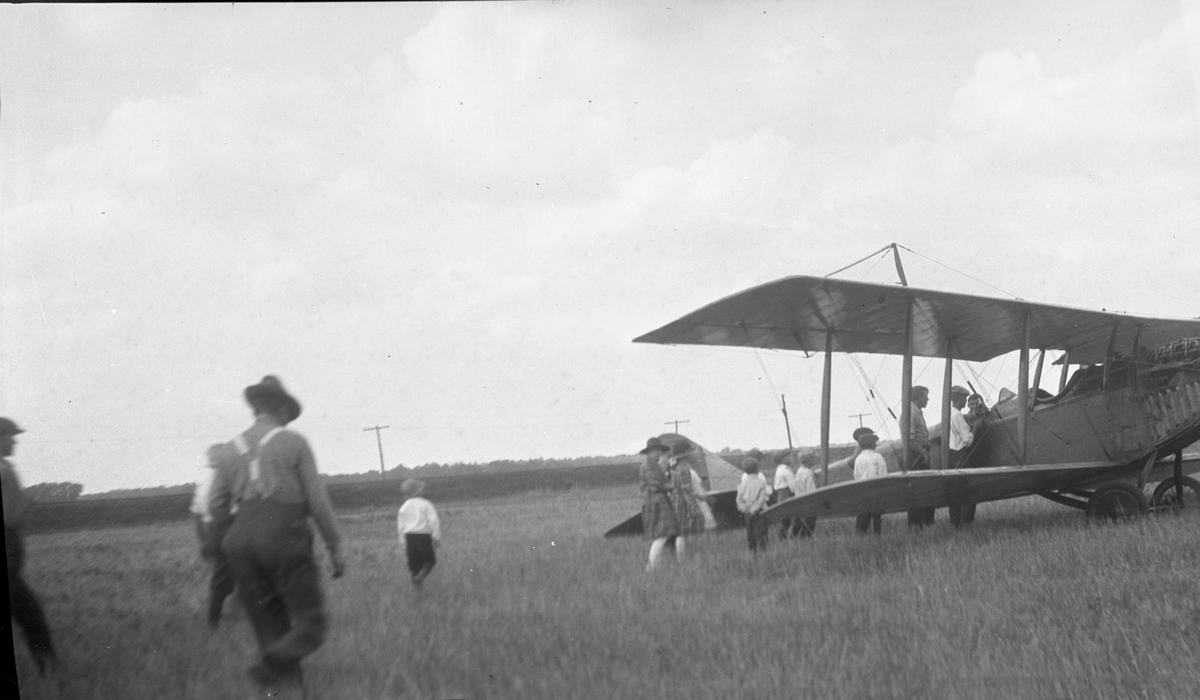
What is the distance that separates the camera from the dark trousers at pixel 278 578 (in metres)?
2.03

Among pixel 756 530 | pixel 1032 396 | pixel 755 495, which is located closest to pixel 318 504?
pixel 756 530

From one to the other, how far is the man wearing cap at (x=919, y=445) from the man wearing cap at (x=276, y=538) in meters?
3.45

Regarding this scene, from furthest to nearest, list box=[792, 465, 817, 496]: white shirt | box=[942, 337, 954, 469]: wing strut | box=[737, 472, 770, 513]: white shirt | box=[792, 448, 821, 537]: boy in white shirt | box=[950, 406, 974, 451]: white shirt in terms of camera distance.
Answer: box=[950, 406, 974, 451]: white shirt < box=[942, 337, 954, 469]: wing strut < box=[792, 465, 817, 496]: white shirt < box=[792, 448, 821, 537]: boy in white shirt < box=[737, 472, 770, 513]: white shirt

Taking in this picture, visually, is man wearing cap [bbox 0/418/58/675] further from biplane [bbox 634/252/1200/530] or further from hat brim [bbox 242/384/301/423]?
biplane [bbox 634/252/1200/530]

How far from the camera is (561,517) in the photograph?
2379mm

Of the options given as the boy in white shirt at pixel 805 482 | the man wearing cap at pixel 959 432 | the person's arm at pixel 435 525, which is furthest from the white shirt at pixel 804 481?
the person's arm at pixel 435 525

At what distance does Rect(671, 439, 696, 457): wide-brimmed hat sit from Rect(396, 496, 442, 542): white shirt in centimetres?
87

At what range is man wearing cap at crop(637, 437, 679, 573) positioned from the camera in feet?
7.94

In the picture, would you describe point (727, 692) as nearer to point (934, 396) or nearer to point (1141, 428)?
point (934, 396)

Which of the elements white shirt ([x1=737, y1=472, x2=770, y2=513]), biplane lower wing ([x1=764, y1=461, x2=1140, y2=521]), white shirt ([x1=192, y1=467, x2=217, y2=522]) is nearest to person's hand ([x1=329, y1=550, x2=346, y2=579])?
white shirt ([x1=192, y1=467, x2=217, y2=522])

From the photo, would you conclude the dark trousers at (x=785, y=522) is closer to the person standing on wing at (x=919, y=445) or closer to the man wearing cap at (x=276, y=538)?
the person standing on wing at (x=919, y=445)

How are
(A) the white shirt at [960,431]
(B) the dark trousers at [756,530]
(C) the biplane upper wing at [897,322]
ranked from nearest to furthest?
1. (B) the dark trousers at [756,530]
2. (C) the biplane upper wing at [897,322]
3. (A) the white shirt at [960,431]

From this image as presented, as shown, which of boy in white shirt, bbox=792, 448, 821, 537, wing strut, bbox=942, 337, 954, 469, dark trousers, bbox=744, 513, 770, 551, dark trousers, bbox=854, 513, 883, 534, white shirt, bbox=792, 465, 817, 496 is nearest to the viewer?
dark trousers, bbox=744, 513, 770, 551

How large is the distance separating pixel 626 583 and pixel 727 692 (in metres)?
0.42
